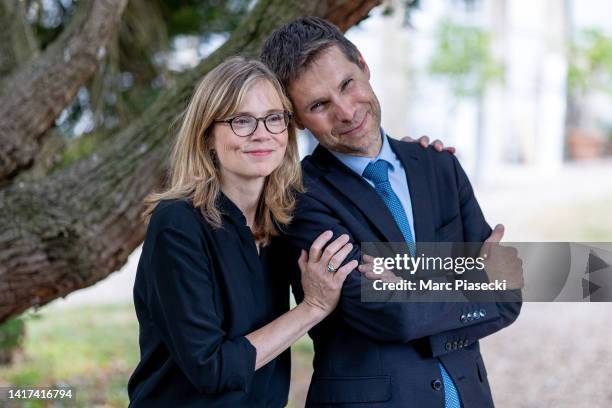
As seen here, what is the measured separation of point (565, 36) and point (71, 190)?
1849 cm

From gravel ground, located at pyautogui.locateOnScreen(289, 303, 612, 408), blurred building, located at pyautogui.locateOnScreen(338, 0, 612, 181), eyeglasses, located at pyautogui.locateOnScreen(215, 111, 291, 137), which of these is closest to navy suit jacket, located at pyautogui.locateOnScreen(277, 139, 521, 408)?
eyeglasses, located at pyautogui.locateOnScreen(215, 111, 291, 137)

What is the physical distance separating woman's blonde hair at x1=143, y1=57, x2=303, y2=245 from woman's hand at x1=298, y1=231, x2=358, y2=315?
140 millimetres

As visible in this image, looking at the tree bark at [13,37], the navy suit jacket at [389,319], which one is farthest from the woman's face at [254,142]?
the tree bark at [13,37]

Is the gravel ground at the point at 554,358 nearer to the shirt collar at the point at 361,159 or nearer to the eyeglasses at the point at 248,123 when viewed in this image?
the shirt collar at the point at 361,159

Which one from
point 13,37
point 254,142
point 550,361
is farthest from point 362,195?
point 550,361

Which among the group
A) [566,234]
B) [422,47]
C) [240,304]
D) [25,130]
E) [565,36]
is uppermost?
[565,36]

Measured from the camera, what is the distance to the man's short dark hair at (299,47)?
7.71ft

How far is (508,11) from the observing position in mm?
21094

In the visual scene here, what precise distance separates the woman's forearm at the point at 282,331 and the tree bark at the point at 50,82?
1945 millimetres

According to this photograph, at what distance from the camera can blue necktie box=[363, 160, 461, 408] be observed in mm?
2307

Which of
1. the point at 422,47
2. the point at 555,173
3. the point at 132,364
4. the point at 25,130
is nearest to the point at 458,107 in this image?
the point at 422,47

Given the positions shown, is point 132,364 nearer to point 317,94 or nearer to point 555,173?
point 317,94

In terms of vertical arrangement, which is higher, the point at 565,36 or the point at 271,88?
the point at 565,36

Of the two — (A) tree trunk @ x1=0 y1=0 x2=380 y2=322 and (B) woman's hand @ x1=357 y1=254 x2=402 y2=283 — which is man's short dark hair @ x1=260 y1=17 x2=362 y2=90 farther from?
(A) tree trunk @ x1=0 y1=0 x2=380 y2=322
